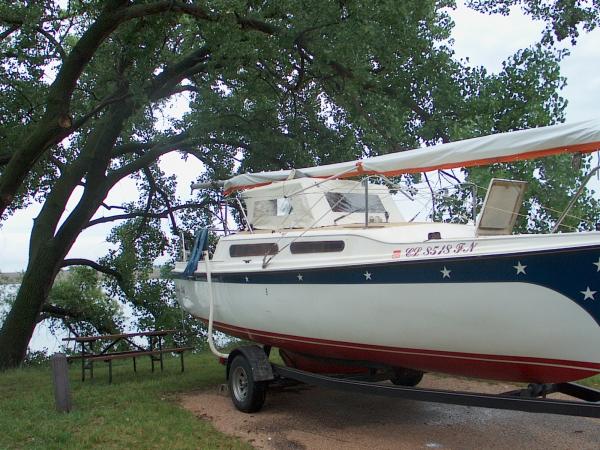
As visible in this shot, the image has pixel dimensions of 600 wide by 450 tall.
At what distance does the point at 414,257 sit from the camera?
5.91m

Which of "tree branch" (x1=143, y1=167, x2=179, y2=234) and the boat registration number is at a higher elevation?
"tree branch" (x1=143, y1=167, x2=179, y2=234)

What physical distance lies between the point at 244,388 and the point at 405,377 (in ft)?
6.50

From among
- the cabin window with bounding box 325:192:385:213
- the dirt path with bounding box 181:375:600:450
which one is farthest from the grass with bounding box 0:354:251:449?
the cabin window with bounding box 325:192:385:213

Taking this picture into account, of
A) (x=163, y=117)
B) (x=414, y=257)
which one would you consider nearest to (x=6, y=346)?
(x=163, y=117)

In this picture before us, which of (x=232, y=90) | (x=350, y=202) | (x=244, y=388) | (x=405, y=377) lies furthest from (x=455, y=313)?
(x=232, y=90)

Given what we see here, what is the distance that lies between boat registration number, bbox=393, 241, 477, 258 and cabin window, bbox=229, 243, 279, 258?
2.04 m

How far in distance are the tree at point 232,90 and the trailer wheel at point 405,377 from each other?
3.52 m

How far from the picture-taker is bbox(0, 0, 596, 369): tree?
32.9 ft

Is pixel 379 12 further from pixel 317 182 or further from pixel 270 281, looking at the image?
pixel 270 281

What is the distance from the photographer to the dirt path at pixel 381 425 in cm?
652

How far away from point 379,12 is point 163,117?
706 cm

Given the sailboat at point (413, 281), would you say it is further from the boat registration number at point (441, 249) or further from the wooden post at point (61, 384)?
the wooden post at point (61, 384)

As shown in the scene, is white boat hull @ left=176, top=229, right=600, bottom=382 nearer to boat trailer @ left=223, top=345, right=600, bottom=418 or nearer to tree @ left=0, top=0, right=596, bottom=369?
boat trailer @ left=223, top=345, right=600, bottom=418

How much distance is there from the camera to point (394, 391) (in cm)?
619
